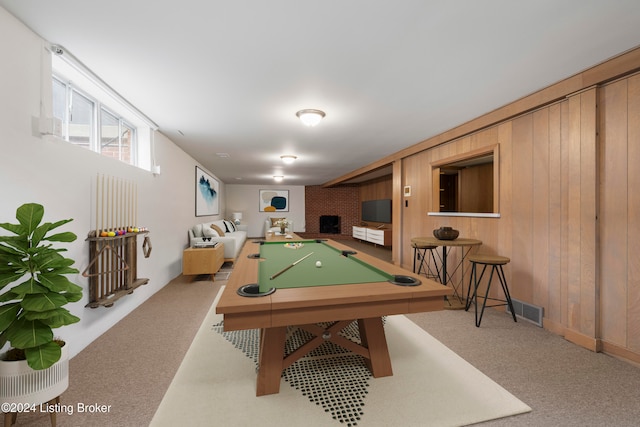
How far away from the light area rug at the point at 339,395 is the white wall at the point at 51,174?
3.79 ft

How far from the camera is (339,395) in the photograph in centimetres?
171

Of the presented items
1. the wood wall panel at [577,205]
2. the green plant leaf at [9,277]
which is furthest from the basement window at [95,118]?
the wood wall panel at [577,205]

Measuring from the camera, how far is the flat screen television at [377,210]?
844cm

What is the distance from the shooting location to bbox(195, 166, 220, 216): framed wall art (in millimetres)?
6223

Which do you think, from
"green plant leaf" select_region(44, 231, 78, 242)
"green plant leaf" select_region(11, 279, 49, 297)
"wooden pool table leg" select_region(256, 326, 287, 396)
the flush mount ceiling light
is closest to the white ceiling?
the flush mount ceiling light

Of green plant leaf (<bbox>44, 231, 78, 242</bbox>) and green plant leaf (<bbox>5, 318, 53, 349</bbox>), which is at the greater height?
green plant leaf (<bbox>44, 231, 78, 242</bbox>)

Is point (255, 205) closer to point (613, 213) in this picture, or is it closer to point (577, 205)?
point (577, 205)

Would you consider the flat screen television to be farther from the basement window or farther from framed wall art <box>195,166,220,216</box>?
the basement window

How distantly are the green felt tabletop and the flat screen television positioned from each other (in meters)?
5.76

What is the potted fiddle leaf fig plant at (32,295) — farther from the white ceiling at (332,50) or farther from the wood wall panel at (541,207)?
the wood wall panel at (541,207)

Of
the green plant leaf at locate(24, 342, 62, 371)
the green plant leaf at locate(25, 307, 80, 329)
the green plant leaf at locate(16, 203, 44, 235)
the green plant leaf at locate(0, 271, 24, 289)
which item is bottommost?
the green plant leaf at locate(24, 342, 62, 371)

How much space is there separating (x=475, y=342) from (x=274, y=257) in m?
2.02

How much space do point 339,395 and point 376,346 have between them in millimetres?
410

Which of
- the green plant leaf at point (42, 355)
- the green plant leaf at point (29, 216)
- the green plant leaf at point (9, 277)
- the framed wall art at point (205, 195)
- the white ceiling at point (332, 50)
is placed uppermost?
the white ceiling at point (332, 50)
